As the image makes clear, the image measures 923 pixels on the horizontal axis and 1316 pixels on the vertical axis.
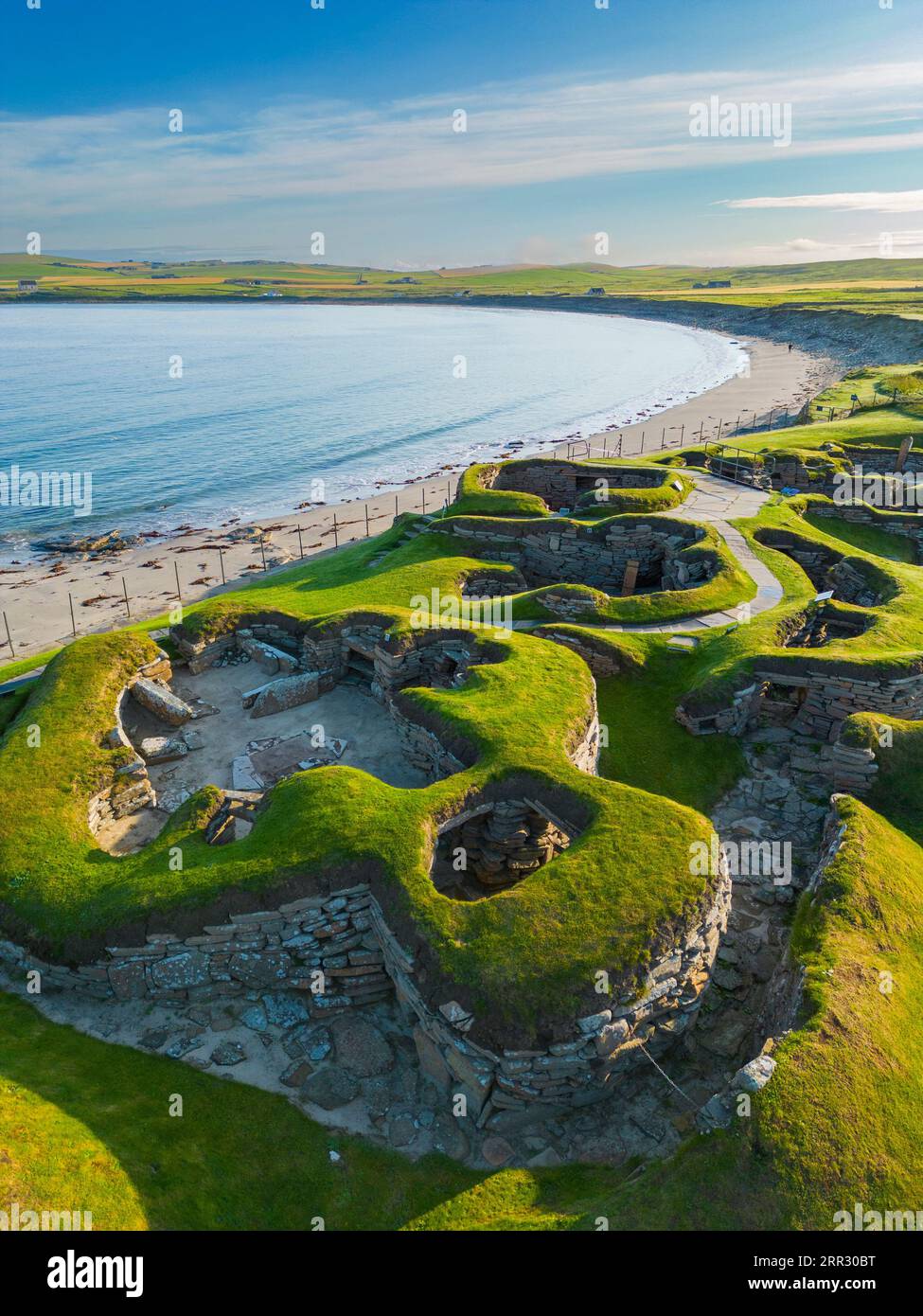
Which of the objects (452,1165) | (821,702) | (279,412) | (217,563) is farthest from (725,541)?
(279,412)

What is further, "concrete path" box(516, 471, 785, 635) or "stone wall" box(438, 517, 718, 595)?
"stone wall" box(438, 517, 718, 595)

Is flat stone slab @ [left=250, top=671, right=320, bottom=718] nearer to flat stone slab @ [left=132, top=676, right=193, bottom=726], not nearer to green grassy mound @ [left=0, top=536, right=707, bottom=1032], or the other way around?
flat stone slab @ [left=132, top=676, right=193, bottom=726]

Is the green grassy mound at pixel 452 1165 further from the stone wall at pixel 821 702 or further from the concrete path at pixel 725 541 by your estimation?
the concrete path at pixel 725 541

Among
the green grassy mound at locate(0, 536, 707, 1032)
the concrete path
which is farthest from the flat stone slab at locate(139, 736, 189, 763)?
the concrete path

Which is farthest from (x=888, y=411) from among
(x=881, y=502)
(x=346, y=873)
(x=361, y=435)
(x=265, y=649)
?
(x=346, y=873)

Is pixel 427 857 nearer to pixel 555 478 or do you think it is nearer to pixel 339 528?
pixel 555 478
